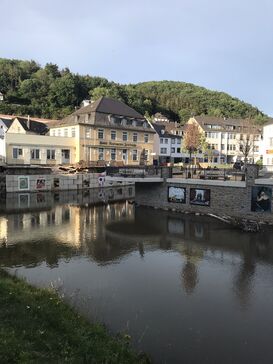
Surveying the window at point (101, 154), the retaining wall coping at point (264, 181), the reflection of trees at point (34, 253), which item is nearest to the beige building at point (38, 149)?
the window at point (101, 154)

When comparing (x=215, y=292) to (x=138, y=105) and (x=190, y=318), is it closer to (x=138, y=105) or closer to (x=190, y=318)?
(x=190, y=318)

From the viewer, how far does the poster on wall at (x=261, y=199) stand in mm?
29906

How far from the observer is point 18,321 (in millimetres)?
10031

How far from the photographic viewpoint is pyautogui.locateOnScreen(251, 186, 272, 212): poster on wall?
2991 cm

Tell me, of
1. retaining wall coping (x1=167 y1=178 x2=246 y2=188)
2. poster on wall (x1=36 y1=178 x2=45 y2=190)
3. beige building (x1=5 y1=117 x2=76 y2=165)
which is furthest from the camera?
beige building (x1=5 y1=117 x2=76 y2=165)

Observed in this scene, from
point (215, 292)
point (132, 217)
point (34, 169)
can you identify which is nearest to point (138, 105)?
point (34, 169)

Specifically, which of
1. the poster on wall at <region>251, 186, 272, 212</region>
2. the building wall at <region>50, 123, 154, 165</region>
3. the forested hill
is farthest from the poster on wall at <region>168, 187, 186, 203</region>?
the forested hill

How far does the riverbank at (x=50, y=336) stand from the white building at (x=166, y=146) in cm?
7444

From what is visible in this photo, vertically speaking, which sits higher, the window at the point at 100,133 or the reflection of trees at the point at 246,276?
the window at the point at 100,133

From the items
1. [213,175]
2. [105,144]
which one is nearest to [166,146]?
[105,144]

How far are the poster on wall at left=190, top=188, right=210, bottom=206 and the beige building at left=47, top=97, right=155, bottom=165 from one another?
2870cm

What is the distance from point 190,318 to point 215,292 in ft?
10.6

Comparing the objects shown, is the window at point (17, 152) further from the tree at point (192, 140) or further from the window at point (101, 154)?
the tree at point (192, 140)

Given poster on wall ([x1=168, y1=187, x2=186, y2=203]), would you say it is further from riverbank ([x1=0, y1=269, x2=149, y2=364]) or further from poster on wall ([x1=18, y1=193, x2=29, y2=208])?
riverbank ([x1=0, y1=269, x2=149, y2=364])
